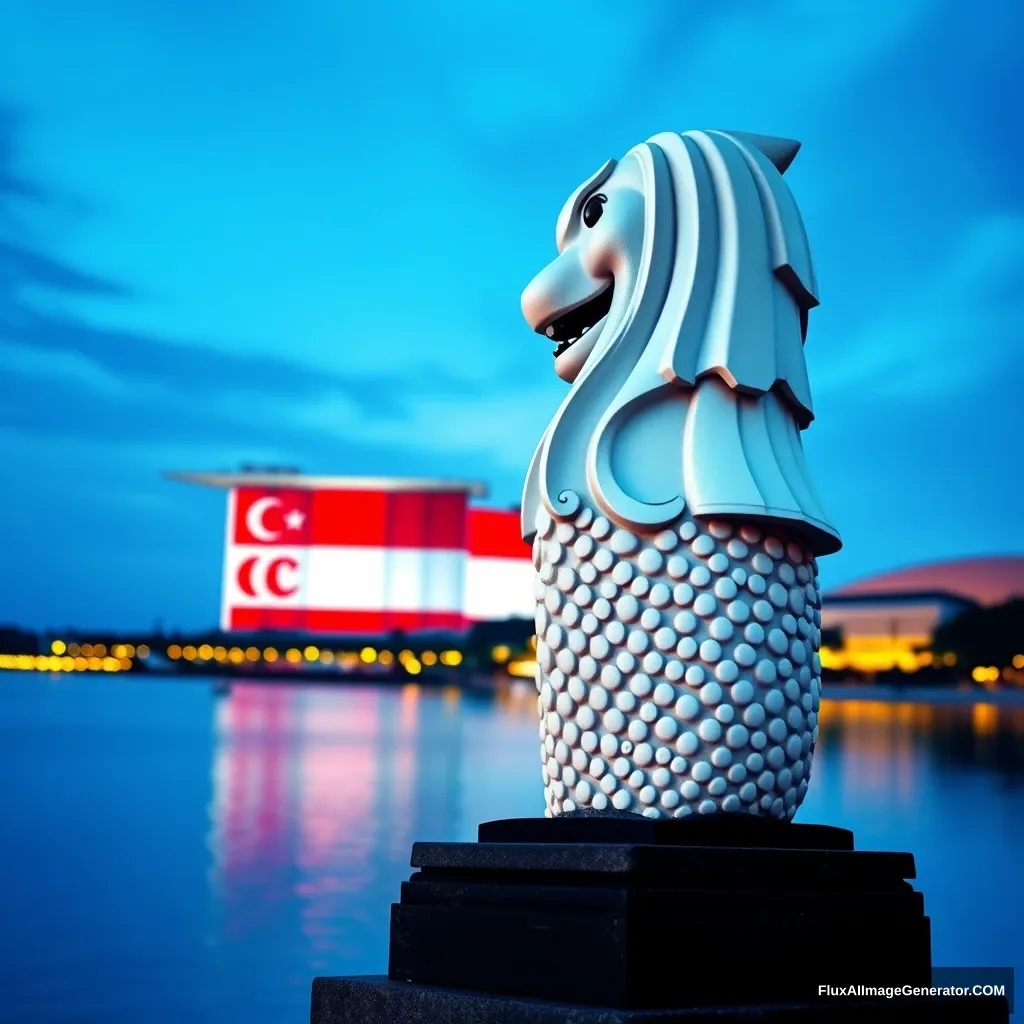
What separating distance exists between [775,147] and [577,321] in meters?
0.79

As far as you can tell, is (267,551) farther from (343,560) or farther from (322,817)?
(322,817)

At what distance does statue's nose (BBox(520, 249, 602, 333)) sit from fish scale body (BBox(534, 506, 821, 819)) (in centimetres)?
69

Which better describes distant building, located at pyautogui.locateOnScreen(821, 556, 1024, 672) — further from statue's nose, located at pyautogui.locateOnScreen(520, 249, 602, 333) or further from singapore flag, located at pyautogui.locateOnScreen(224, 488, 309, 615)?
statue's nose, located at pyautogui.locateOnScreen(520, 249, 602, 333)

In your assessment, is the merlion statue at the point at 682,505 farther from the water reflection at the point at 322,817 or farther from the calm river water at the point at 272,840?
the water reflection at the point at 322,817

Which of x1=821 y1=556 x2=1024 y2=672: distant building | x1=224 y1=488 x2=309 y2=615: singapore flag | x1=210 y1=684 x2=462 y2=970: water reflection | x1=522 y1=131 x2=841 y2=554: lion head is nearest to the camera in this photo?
x1=522 y1=131 x2=841 y2=554: lion head

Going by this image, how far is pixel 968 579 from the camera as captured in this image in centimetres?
5050

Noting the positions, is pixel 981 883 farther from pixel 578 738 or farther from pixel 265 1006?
pixel 578 738

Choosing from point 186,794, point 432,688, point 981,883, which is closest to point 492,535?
point 432,688

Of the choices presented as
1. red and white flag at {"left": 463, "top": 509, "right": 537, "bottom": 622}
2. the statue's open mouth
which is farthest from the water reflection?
red and white flag at {"left": 463, "top": 509, "right": 537, "bottom": 622}

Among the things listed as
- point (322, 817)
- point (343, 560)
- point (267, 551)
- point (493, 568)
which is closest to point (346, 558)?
point (343, 560)

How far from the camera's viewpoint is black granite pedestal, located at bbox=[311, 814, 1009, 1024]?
3018 millimetres

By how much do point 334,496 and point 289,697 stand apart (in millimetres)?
15506

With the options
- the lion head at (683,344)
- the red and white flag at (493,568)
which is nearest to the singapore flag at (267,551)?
the red and white flag at (493,568)

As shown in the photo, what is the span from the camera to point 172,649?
57.3m
